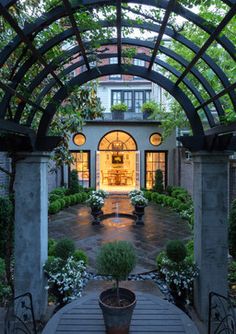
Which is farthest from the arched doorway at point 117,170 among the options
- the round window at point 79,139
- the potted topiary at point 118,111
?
the potted topiary at point 118,111

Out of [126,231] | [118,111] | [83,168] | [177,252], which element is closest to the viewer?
[177,252]

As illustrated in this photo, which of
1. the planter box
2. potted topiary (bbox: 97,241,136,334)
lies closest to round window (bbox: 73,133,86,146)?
the planter box

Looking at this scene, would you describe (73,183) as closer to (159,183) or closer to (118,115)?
(159,183)

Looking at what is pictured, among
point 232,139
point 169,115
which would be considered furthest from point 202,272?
point 169,115

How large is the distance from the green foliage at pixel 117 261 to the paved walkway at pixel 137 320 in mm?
637

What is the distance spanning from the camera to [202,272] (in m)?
4.42

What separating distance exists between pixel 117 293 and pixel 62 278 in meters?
1.56

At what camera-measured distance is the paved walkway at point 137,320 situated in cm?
A: 310

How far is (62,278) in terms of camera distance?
4.36 meters

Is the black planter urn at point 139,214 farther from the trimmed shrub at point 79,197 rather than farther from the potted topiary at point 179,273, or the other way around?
the potted topiary at point 179,273

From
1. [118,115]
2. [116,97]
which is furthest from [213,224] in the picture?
[116,97]

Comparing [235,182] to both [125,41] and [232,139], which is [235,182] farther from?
[125,41]

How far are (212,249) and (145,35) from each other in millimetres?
3215

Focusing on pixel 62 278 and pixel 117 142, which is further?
pixel 117 142
